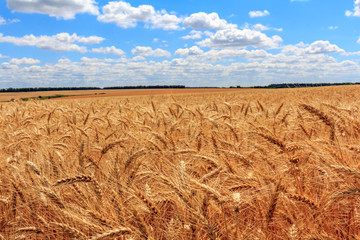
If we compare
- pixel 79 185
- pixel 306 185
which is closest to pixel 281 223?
pixel 306 185

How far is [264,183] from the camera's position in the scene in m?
1.39

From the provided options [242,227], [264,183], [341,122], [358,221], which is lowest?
[242,227]

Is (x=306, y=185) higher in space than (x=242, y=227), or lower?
higher

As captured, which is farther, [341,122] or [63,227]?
[341,122]

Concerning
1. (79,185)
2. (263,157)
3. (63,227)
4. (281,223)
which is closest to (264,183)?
(281,223)

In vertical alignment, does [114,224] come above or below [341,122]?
below

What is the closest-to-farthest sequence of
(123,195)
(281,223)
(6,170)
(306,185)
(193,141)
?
(281,223)
(123,195)
(306,185)
(6,170)
(193,141)

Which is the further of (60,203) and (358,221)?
(60,203)

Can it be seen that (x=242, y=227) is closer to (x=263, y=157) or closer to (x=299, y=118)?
(x=263, y=157)

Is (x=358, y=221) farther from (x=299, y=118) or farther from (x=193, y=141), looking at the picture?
(x=299, y=118)

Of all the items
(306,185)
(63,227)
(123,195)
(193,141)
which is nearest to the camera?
(63,227)

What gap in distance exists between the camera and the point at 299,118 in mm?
3164

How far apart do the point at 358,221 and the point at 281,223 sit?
1.16ft

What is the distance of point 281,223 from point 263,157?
1.65 ft
